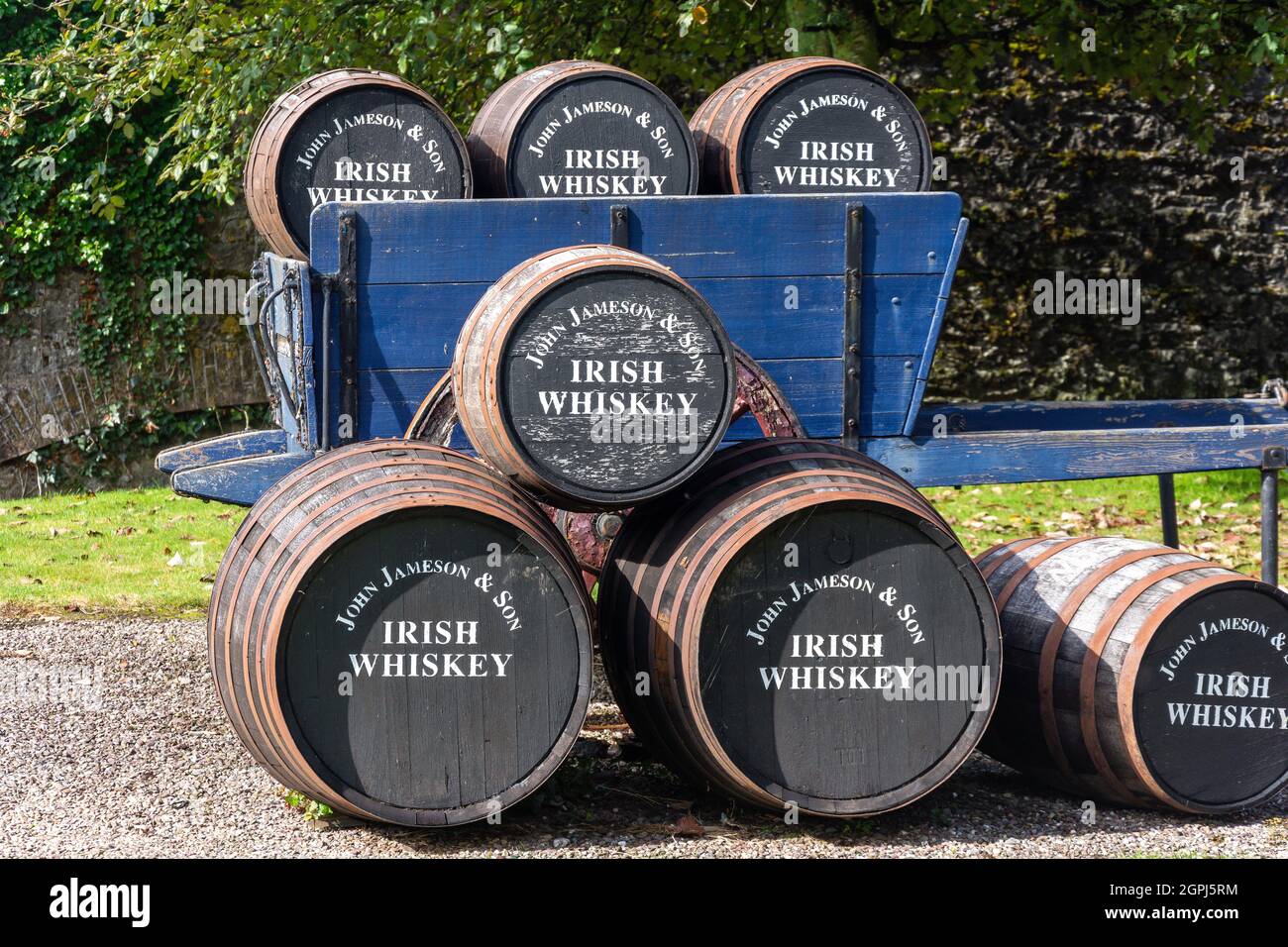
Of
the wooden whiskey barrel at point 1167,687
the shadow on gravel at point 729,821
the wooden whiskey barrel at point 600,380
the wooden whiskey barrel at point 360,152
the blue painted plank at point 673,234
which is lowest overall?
the shadow on gravel at point 729,821

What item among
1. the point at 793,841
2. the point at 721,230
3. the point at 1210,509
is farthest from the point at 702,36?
the point at 793,841

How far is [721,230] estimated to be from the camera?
15.6 ft

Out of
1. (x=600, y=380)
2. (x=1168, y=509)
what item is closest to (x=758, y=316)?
(x=600, y=380)

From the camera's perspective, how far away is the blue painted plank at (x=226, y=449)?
5946 mm

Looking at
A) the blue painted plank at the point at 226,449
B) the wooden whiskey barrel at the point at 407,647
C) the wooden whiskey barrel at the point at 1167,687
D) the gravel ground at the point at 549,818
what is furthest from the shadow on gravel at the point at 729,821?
the blue painted plank at the point at 226,449

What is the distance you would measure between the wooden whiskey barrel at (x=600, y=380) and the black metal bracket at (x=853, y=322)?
1.02 m

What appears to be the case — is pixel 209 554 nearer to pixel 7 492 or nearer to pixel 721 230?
pixel 7 492

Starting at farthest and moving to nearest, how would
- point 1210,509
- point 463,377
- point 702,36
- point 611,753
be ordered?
1. point 1210,509
2. point 702,36
3. point 611,753
4. point 463,377

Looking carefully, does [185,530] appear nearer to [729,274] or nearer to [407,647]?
[729,274]

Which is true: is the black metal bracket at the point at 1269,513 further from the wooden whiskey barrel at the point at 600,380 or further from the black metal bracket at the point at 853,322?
the wooden whiskey barrel at the point at 600,380

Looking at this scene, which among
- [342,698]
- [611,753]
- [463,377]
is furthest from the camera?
[611,753]

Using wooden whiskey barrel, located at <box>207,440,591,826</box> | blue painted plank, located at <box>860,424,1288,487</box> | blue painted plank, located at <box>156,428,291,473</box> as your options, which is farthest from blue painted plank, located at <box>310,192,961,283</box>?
blue painted plank, located at <box>156,428,291,473</box>

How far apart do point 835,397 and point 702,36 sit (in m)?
3.96

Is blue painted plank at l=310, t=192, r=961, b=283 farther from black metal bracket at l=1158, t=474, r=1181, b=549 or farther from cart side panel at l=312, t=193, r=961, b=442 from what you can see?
black metal bracket at l=1158, t=474, r=1181, b=549
